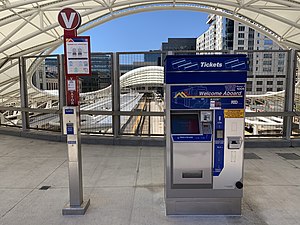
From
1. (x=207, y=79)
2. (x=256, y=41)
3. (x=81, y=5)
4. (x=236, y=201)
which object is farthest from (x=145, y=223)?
(x=256, y=41)

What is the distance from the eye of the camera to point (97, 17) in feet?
61.7

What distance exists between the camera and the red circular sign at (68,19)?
308cm

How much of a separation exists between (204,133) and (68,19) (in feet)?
7.57

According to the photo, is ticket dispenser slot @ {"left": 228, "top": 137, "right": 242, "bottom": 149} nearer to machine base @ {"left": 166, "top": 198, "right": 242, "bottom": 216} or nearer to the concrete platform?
machine base @ {"left": 166, "top": 198, "right": 242, "bottom": 216}

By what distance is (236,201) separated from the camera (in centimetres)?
319

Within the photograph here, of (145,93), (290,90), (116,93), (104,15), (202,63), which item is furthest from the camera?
(104,15)

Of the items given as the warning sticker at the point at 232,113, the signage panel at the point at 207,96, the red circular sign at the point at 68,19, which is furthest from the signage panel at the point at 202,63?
the red circular sign at the point at 68,19

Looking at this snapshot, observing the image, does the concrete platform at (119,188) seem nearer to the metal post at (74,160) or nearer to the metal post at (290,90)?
the metal post at (74,160)

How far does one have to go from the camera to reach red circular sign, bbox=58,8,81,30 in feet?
10.1

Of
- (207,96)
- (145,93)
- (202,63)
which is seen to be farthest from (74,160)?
(145,93)

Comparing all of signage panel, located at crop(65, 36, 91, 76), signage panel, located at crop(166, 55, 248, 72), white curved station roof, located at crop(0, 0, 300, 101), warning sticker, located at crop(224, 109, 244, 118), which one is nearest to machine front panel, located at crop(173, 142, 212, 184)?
warning sticker, located at crop(224, 109, 244, 118)

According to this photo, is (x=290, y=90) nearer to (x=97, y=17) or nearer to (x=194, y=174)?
(x=194, y=174)

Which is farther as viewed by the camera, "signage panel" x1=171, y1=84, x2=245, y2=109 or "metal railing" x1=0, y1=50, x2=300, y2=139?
"metal railing" x1=0, y1=50, x2=300, y2=139

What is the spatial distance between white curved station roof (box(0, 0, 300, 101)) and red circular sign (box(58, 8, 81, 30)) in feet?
36.5
